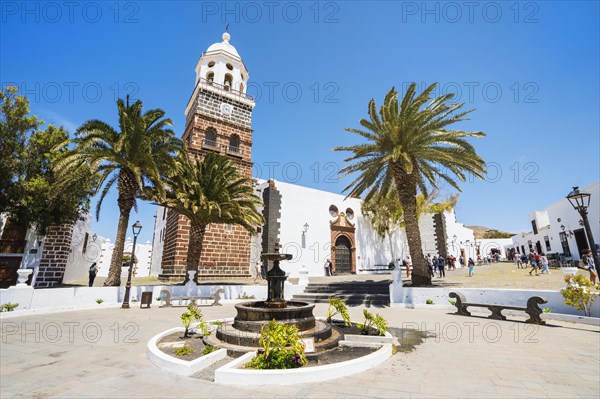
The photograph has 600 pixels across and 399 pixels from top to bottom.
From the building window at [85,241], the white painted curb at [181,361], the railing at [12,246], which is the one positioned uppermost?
the building window at [85,241]

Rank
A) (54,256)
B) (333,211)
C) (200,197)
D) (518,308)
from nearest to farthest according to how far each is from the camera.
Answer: (518,308) < (200,197) < (54,256) < (333,211)

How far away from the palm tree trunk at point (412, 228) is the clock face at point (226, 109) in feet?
43.4

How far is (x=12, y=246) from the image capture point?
568 inches

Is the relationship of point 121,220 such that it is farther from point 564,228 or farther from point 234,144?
point 564,228

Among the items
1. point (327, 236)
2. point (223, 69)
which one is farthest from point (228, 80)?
point (327, 236)

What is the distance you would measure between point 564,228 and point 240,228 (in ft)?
91.4

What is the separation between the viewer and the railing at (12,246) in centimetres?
1423

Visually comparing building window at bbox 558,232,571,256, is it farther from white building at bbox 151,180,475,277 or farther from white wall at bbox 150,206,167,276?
white wall at bbox 150,206,167,276

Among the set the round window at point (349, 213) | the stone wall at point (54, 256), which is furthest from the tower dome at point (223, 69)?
the round window at point (349, 213)

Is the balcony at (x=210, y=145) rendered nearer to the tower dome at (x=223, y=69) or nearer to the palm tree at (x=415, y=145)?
the tower dome at (x=223, y=69)

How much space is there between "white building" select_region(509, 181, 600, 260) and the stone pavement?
19494 mm

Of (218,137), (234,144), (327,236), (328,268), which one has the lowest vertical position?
(328,268)

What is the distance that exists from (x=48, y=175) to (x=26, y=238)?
3718mm

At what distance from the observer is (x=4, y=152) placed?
512 inches
